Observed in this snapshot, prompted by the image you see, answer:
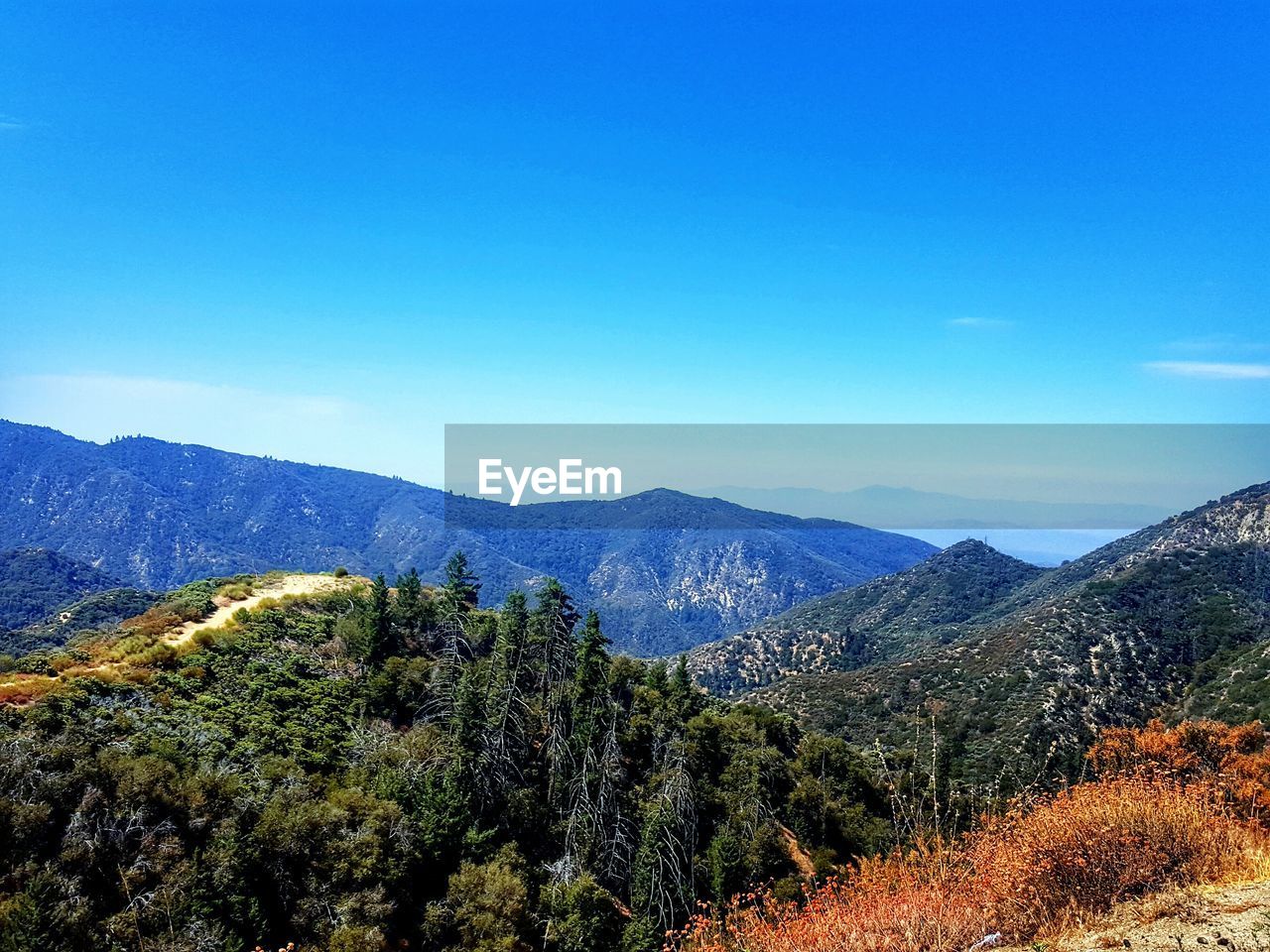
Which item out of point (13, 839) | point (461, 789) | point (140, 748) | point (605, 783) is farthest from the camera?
point (605, 783)

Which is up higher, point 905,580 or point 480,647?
point 480,647

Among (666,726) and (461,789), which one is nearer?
(461,789)

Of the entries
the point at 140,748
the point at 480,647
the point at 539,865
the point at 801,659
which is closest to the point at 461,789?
the point at 539,865

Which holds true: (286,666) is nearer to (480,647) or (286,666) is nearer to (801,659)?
(480,647)

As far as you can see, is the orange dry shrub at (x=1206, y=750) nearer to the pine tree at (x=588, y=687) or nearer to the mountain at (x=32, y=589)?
the pine tree at (x=588, y=687)

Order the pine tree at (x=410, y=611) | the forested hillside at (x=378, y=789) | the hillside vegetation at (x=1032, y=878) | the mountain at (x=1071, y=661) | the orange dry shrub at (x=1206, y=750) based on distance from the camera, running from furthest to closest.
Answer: the mountain at (x=1071, y=661)
the pine tree at (x=410, y=611)
the orange dry shrub at (x=1206, y=750)
the forested hillside at (x=378, y=789)
the hillside vegetation at (x=1032, y=878)

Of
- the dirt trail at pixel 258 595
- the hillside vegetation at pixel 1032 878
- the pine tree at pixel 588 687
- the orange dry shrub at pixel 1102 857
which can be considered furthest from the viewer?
the dirt trail at pixel 258 595

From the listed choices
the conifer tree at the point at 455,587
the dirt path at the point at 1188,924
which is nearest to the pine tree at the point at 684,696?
the conifer tree at the point at 455,587

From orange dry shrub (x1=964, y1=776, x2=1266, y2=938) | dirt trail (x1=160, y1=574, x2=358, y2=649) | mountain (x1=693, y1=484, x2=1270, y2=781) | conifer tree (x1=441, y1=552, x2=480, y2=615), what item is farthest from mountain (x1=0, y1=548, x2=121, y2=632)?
orange dry shrub (x1=964, y1=776, x2=1266, y2=938)
